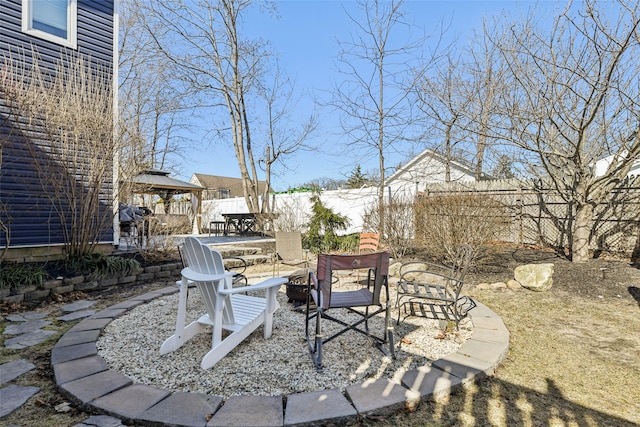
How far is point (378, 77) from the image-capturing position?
10.1 metres

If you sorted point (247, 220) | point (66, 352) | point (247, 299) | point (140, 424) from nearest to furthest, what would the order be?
point (140, 424) < point (66, 352) < point (247, 299) < point (247, 220)

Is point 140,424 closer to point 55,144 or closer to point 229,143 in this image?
point 55,144

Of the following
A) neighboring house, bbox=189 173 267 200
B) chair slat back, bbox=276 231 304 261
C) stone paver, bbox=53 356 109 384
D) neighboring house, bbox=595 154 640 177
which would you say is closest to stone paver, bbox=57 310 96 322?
stone paver, bbox=53 356 109 384

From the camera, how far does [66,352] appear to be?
2.65m

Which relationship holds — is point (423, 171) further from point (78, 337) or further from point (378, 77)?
point (78, 337)

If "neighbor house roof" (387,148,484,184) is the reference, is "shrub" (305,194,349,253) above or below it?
below

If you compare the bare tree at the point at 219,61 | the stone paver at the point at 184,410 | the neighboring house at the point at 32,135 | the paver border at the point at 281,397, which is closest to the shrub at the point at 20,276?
the neighboring house at the point at 32,135

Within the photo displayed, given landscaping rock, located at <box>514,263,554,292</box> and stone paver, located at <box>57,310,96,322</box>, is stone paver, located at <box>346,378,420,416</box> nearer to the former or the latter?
stone paver, located at <box>57,310,96,322</box>

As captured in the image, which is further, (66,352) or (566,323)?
(566,323)

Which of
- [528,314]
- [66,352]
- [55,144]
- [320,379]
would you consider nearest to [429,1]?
[528,314]

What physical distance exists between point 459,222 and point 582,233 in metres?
2.33

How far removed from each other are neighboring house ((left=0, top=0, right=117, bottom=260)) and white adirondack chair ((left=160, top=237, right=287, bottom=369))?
3734mm

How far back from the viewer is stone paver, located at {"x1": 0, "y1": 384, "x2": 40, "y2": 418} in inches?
78.8

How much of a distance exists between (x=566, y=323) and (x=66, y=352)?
15.9 ft
